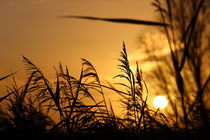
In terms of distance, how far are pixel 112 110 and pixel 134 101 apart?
411 millimetres

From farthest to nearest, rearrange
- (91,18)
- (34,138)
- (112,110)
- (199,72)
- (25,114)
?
A: (199,72) → (112,110) → (25,114) → (34,138) → (91,18)

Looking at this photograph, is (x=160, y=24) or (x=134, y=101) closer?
(x=160, y=24)

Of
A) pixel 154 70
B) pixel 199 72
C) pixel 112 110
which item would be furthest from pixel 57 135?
pixel 154 70

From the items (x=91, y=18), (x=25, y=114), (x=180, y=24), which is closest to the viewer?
(x=91, y=18)

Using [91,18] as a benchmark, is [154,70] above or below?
above

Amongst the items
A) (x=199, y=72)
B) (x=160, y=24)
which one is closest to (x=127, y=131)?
(x=160, y=24)

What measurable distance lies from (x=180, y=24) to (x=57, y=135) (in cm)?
1146

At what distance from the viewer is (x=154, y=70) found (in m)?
13.4

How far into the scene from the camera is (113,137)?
2.68 meters

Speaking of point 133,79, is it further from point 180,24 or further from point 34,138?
point 180,24

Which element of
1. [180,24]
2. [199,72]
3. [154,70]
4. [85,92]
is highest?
[180,24]

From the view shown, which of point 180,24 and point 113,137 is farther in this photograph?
point 180,24

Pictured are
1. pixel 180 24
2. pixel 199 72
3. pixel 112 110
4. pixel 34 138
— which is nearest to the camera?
pixel 34 138

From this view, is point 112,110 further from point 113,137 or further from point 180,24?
point 180,24
